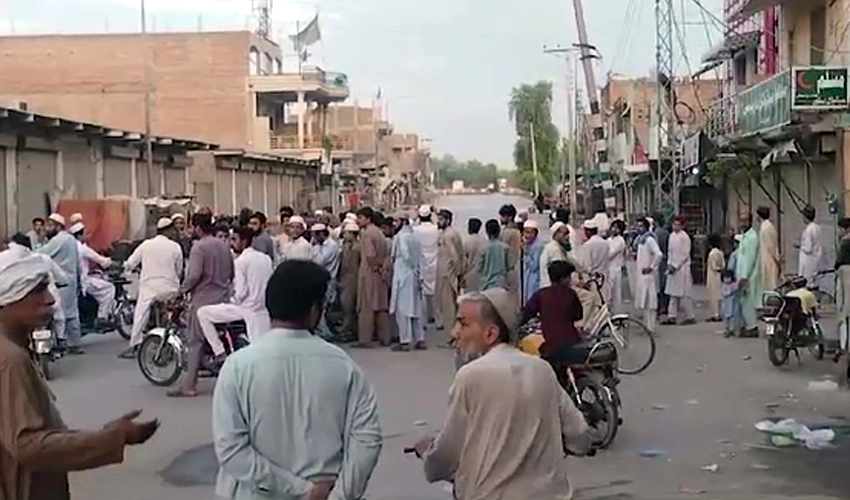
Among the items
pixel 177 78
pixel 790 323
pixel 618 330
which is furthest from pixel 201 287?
pixel 177 78

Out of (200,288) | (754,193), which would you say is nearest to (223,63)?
(754,193)

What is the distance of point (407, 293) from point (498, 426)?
536 inches

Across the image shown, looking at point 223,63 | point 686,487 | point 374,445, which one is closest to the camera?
point 374,445

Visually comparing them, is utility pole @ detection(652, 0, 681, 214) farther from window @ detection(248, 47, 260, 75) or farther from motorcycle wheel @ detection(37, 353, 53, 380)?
window @ detection(248, 47, 260, 75)

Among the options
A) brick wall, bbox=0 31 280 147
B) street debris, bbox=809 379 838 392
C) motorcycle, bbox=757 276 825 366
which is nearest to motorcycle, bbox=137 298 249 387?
street debris, bbox=809 379 838 392

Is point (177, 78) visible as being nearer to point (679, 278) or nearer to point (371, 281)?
point (679, 278)

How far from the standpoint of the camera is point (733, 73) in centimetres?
4434

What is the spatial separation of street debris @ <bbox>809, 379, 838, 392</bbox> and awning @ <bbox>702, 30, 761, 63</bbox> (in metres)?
24.7

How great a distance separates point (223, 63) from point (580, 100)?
22366 millimetres

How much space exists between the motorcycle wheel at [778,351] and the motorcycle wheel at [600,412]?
220 inches

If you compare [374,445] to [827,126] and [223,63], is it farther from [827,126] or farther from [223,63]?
[223,63]

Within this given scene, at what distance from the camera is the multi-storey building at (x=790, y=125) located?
23047 mm

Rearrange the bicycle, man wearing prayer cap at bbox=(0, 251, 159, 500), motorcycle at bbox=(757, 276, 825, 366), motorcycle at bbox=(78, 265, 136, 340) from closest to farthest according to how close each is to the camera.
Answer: man wearing prayer cap at bbox=(0, 251, 159, 500)
the bicycle
motorcycle at bbox=(757, 276, 825, 366)
motorcycle at bbox=(78, 265, 136, 340)

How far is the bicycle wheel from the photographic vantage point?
1541 centimetres
